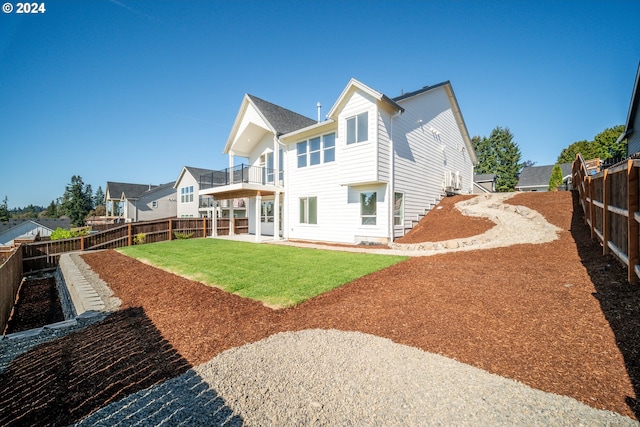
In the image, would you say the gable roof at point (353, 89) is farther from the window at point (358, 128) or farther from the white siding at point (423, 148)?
the white siding at point (423, 148)

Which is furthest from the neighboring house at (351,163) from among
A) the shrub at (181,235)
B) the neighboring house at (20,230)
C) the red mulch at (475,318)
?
the neighboring house at (20,230)

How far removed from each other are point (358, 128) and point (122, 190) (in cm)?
4552

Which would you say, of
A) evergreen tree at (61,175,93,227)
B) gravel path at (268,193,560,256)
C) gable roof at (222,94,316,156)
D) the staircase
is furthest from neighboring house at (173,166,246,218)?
evergreen tree at (61,175,93,227)

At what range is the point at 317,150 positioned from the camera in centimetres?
1491

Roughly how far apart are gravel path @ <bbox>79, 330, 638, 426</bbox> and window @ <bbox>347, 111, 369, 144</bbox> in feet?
34.6

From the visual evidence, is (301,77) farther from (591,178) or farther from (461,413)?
(461,413)

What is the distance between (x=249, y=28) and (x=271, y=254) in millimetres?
10859

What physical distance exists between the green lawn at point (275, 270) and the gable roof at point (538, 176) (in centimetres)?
3692

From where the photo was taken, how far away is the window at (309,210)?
15.3 m

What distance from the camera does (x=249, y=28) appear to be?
1265cm

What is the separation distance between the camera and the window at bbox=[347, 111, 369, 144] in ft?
40.2

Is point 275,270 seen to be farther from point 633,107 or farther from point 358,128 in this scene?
point 633,107

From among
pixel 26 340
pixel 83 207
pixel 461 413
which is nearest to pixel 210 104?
pixel 26 340

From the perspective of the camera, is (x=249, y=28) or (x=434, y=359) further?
(x=249, y=28)
